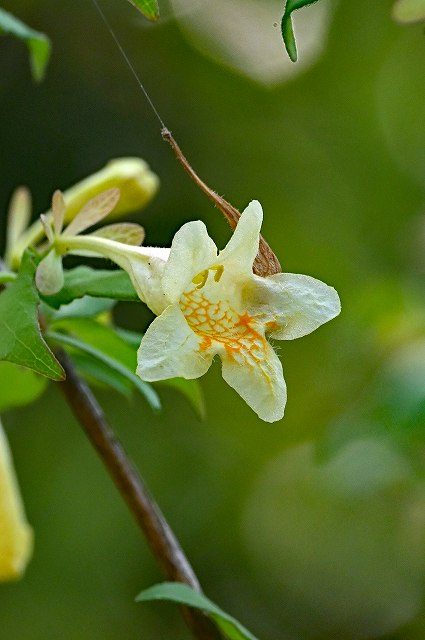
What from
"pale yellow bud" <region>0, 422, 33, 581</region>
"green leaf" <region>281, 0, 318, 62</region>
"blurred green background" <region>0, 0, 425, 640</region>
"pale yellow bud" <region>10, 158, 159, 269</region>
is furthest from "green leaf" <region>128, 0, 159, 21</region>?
"blurred green background" <region>0, 0, 425, 640</region>

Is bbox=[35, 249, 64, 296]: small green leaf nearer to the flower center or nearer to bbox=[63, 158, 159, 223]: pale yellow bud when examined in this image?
the flower center

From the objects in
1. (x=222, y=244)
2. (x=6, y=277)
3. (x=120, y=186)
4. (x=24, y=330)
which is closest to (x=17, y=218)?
(x=120, y=186)

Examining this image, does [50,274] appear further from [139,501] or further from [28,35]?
[28,35]

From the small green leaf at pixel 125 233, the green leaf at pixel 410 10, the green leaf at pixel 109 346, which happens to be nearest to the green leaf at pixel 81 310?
the green leaf at pixel 109 346

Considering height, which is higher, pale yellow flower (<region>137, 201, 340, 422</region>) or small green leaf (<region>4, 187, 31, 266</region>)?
pale yellow flower (<region>137, 201, 340, 422</region>)

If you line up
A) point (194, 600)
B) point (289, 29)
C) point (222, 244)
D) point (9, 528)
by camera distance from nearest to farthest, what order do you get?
point (289, 29)
point (194, 600)
point (9, 528)
point (222, 244)

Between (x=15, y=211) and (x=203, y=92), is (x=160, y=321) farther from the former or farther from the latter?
(x=203, y=92)
